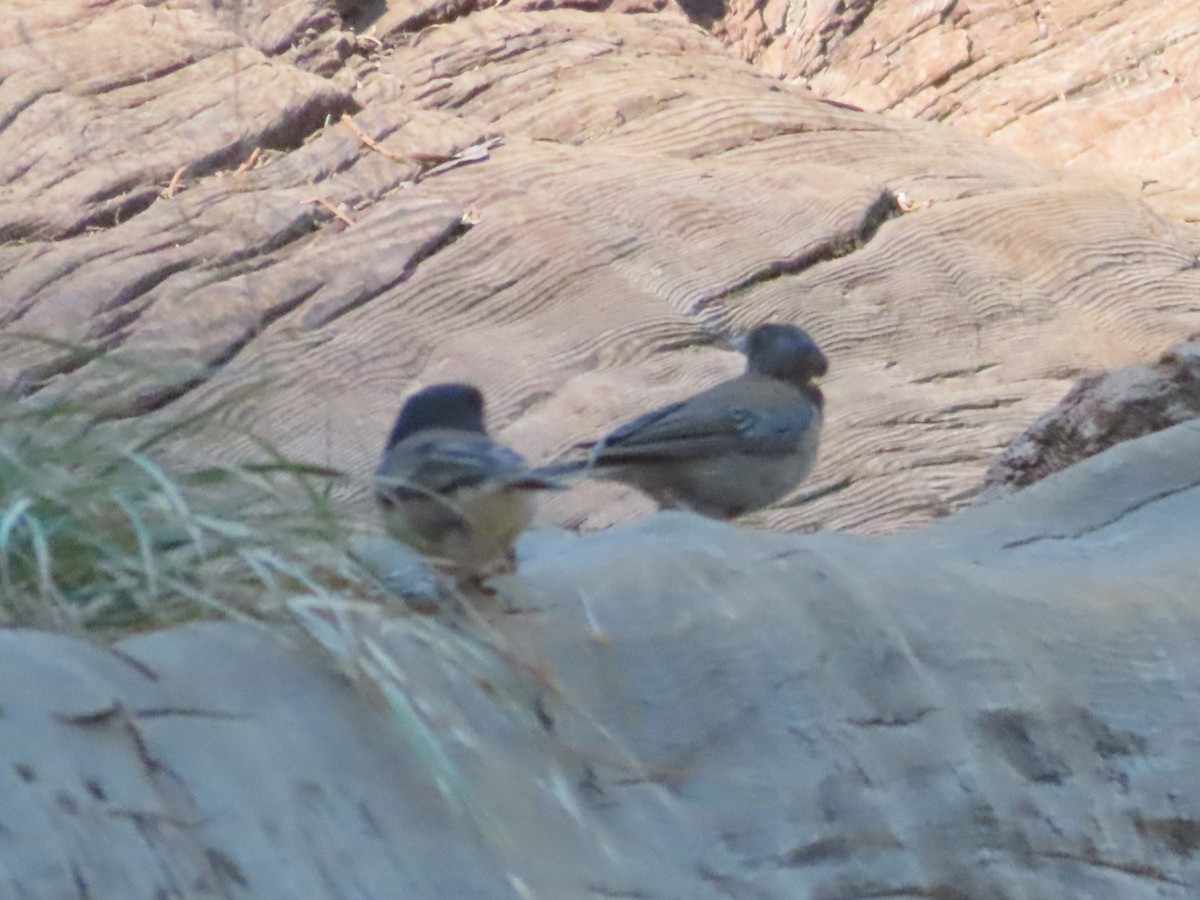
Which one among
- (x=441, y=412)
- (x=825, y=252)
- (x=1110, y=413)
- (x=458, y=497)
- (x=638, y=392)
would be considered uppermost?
(x=458, y=497)

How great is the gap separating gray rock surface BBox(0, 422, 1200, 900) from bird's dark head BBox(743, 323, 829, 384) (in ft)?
6.87

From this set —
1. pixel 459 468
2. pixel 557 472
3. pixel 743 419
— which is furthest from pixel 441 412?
pixel 743 419

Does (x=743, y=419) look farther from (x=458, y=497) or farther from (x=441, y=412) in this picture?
(x=458, y=497)

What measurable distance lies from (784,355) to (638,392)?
1396 millimetres

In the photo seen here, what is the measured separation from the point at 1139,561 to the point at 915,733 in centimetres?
109

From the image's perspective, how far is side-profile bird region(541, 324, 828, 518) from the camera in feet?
14.8

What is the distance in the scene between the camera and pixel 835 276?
778 cm

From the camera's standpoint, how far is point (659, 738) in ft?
7.97

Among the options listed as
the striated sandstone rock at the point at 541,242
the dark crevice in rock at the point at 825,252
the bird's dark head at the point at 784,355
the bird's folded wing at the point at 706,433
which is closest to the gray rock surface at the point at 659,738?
the bird's folded wing at the point at 706,433

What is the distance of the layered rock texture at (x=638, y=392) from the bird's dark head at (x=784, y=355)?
31.9 inches

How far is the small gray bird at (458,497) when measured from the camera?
2479 mm

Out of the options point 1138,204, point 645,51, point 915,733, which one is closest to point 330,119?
point 645,51

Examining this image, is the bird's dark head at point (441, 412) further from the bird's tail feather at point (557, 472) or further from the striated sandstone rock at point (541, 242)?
the striated sandstone rock at point (541, 242)

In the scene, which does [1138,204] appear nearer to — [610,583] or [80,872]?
[610,583]
